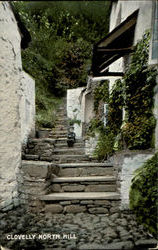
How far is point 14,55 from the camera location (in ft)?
8.12

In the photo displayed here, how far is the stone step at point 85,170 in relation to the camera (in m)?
3.06

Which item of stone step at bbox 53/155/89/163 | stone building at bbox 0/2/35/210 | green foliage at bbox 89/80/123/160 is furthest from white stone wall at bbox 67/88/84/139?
stone building at bbox 0/2/35/210

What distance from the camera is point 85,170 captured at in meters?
3.08

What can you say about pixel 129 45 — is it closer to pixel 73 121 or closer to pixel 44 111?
pixel 44 111

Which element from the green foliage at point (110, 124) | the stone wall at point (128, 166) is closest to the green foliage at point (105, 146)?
the green foliage at point (110, 124)

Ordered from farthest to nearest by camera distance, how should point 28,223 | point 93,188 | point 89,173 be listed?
point 89,173, point 93,188, point 28,223

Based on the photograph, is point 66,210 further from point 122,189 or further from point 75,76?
→ point 75,76

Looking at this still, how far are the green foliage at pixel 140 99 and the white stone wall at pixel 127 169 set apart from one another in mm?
172

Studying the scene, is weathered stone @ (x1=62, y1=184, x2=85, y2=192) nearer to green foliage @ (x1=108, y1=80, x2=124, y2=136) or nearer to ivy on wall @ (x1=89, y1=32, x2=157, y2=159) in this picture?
ivy on wall @ (x1=89, y1=32, x2=157, y2=159)

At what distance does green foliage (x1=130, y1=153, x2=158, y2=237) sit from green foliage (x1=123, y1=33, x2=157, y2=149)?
0.43m

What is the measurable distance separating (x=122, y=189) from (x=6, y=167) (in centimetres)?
212

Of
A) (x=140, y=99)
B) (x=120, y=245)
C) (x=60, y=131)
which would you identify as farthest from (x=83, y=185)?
(x=60, y=131)

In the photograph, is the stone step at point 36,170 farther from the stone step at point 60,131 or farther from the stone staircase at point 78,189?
the stone step at point 60,131

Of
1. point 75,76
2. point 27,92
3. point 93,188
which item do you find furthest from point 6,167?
point 75,76
